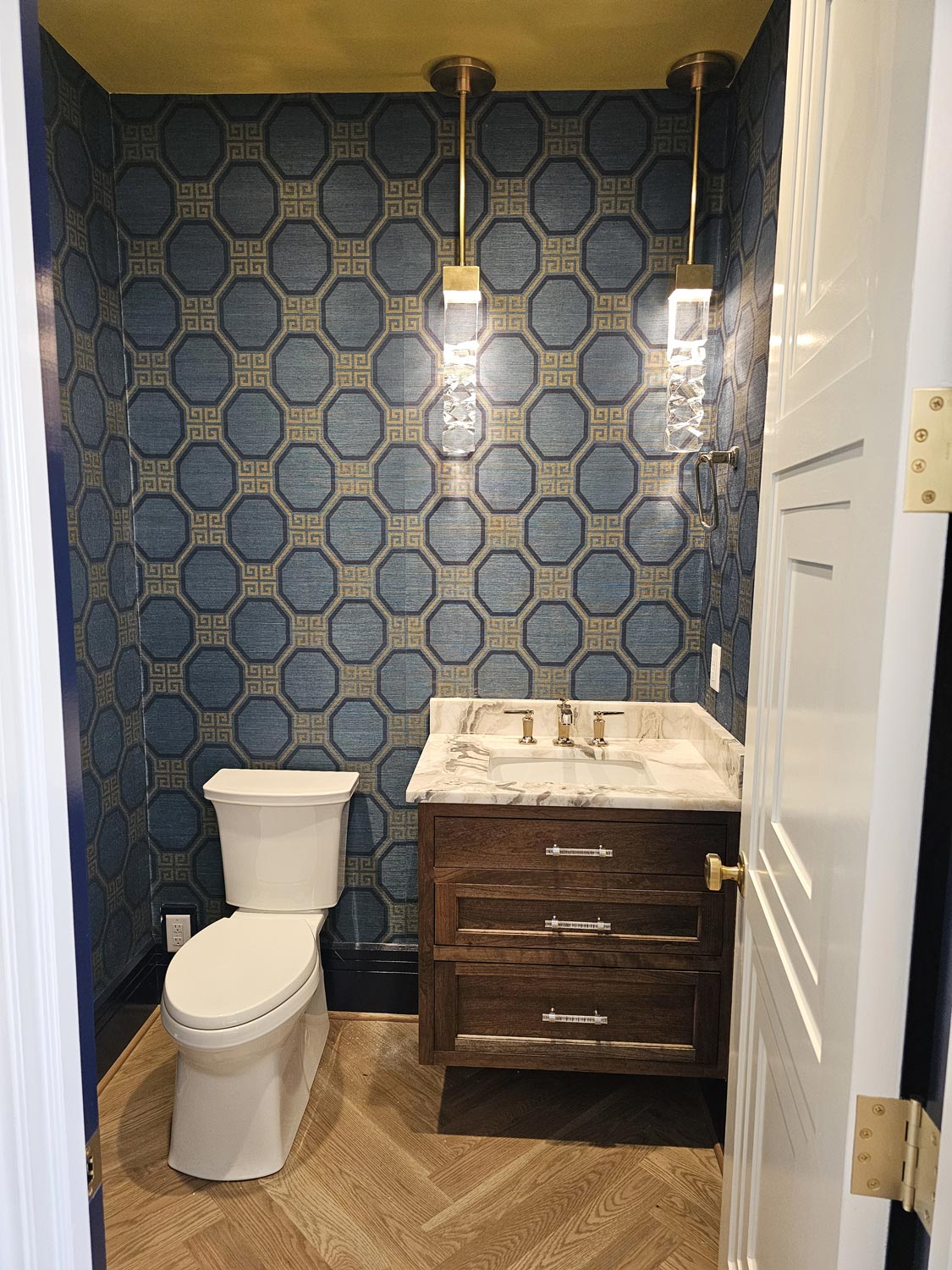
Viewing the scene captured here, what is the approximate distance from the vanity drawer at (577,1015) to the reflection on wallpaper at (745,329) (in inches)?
26.1

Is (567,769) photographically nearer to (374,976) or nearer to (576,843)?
(576,843)

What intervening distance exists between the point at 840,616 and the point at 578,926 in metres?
1.43

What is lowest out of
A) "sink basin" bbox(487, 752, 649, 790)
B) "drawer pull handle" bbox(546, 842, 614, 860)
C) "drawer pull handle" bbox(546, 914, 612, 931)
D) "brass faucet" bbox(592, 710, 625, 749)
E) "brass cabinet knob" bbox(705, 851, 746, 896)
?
"drawer pull handle" bbox(546, 914, 612, 931)

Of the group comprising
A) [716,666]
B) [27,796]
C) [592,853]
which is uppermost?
[27,796]

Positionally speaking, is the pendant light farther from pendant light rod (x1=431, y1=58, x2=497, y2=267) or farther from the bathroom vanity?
the bathroom vanity

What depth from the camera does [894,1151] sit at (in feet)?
2.40

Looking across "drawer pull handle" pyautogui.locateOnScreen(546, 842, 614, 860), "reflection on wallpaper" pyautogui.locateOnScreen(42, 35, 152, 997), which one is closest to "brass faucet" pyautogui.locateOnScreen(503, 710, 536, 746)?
"drawer pull handle" pyautogui.locateOnScreen(546, 842, 614, 860)

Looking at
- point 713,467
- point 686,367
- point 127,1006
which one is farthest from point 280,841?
point 686,367

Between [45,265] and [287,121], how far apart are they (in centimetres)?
202

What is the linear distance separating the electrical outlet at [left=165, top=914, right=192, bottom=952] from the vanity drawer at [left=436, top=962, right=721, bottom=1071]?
1.02m

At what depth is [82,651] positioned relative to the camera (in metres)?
2.31

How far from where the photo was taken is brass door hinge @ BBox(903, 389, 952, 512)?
66 cm

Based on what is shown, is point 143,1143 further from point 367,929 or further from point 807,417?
point 807,417

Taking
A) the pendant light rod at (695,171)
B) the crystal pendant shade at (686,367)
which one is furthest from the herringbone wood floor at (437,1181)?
the pendant light rod at (695,171)
